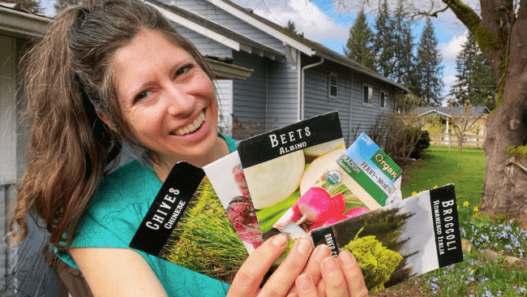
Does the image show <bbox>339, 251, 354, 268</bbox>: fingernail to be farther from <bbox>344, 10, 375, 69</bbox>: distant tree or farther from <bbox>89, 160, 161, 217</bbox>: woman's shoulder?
<bbox>344, 10, 375, 69</bbox>: distant tree

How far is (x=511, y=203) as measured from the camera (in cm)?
466

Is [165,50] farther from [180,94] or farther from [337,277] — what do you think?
[337,277]

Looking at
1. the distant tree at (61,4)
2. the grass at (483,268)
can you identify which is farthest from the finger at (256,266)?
the grass at (483,268)

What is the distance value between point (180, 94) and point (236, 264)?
349mm

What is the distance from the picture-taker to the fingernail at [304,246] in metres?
0.71

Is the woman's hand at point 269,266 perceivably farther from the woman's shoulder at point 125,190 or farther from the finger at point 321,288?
the woman's shoulder at point 125,190

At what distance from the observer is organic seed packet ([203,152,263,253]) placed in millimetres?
672

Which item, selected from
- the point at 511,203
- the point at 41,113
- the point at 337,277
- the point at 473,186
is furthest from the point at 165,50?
the point at 473,186

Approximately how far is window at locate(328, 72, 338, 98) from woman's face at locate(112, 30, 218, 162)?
42.9 feet

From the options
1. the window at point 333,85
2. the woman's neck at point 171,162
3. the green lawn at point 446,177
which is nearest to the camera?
the woman's neck at point 171,162

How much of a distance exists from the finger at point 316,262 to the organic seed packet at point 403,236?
0.01 meters

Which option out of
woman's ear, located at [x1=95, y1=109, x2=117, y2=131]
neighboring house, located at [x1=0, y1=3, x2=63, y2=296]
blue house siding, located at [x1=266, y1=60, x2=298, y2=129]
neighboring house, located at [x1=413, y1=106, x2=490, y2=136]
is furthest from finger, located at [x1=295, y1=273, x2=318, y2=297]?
neighboring house, located at [x1=413, y1=106, x2=490, y2=136]

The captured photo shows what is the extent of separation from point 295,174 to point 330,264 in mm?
170

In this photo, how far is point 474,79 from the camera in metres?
50.9
